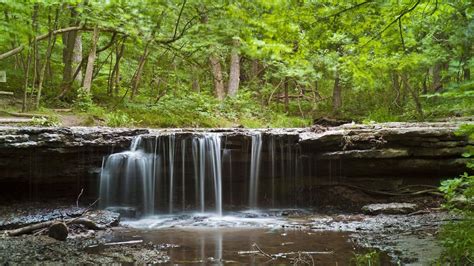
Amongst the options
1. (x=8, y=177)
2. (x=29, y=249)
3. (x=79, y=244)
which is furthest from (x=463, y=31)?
(x=8, y=177)

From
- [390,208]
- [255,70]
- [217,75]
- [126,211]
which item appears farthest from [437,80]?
[126,211]

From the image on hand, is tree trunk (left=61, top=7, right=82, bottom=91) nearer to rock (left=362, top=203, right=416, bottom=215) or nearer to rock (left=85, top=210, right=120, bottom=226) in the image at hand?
rock (left=85, top=210, right=120, bottom=226)

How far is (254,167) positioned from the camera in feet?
36.2

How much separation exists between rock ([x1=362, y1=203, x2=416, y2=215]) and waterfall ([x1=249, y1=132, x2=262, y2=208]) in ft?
9.23

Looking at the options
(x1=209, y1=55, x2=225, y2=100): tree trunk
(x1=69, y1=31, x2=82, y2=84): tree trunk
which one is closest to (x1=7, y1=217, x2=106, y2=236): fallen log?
(x1=69, y1=31, x2=82, y2=84): tree trunk

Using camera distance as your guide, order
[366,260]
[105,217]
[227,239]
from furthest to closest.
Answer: [105,217] → [227,239] → [366,260]

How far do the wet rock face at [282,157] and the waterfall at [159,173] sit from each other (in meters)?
0.16

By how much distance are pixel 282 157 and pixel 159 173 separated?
3111 mm

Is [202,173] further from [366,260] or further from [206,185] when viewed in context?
[366,260]

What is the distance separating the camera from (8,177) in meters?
9.79

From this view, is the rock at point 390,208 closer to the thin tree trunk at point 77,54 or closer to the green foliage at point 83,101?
the green foliage at point 83,101

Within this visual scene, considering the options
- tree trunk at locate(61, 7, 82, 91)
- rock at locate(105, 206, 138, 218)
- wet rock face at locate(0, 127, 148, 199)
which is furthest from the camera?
tree trunk at locate(61, 7, 82, 91)

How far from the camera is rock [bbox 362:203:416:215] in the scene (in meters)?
9.31

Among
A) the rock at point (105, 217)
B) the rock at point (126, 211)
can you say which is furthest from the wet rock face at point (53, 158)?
the rock at point (105, 217)
